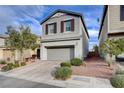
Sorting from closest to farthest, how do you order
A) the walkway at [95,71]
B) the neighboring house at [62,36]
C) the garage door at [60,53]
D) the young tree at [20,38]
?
the walkway at [95,71]
the young tree at [20,38]
the neighboring house at [62,36]
the garage door at [60,53]

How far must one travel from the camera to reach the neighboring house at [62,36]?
14664mm

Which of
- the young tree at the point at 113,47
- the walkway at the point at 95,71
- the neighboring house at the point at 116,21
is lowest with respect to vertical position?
the walkway at the point at 95,71

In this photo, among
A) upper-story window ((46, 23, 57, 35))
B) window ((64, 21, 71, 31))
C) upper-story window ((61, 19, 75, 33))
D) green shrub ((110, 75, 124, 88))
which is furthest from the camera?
upper-story window ((46, 23, 57, 35))

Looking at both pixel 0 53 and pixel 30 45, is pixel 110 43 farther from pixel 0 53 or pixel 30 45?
pixel 0 53

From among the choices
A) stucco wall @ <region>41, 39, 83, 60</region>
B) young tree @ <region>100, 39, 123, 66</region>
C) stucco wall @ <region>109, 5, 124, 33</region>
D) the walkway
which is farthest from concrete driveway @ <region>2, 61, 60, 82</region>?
stucco wall @ <region>109, 5, 124, 33</region>

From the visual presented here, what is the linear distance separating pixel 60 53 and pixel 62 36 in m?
2.17

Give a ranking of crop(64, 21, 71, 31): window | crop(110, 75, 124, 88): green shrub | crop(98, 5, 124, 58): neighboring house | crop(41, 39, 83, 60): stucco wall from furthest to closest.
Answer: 1. crop(64, 21, 71, 31): window
2. crop(41, 39, 83, 60): stucco wall
3. crop(98, 5, 124, 58): neighboring house
4. crop(110, 75, 124, 88): green shrub

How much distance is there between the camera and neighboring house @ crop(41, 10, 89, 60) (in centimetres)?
1466

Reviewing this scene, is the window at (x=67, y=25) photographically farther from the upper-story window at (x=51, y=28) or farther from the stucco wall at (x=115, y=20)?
the stucco wall at (x=115, y=20)

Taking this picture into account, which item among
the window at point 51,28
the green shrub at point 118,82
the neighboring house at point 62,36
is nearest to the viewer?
the green shrub at point 118,82

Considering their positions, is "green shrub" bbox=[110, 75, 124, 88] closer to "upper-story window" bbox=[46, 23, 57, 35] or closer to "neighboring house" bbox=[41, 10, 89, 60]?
"neighboring house" bbox=[41, 10, 89, 60]

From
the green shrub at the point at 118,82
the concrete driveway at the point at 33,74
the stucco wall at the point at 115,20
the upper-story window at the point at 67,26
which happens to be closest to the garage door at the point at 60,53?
the upper-story window at the point at 67,26
